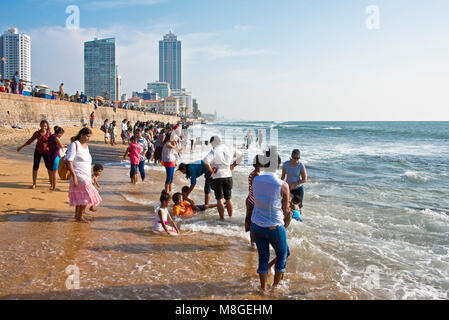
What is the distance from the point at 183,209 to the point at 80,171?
2.24 meters

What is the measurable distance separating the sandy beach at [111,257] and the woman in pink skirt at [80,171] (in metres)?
0.51

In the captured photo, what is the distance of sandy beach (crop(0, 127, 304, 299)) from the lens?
3.60 meters

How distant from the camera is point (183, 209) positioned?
6785 millimetres

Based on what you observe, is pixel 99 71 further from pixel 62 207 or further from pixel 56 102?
→ pixel 62 207

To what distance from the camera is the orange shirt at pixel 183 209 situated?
22.0 feet

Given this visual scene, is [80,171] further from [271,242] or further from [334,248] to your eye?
[334,248]

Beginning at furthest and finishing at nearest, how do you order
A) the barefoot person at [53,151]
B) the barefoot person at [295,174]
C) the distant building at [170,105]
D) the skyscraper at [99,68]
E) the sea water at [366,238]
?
the skyscraper at [99,68] < the distant building at [170,105] < the barefoot person at [53,151] < the barefoot person at [295,174] < the sea water at [366,238]

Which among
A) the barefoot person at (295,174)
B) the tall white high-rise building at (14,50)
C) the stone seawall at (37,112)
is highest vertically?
the tall white high-rise building at (14,50)

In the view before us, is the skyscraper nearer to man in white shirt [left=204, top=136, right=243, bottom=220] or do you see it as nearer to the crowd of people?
the crowd of people

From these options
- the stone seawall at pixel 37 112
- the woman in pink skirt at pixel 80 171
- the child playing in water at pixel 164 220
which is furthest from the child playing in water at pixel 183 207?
the stone seawall at pixel 37 112

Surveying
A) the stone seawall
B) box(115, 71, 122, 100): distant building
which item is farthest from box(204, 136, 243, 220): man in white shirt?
box(115, 71, 122, 100): distant building

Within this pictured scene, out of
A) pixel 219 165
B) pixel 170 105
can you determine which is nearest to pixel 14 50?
pixel 170 105

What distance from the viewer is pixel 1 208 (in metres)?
6.18

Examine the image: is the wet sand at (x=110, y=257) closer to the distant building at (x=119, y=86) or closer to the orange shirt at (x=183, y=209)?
the orange shirt at (x=183, y=209)
